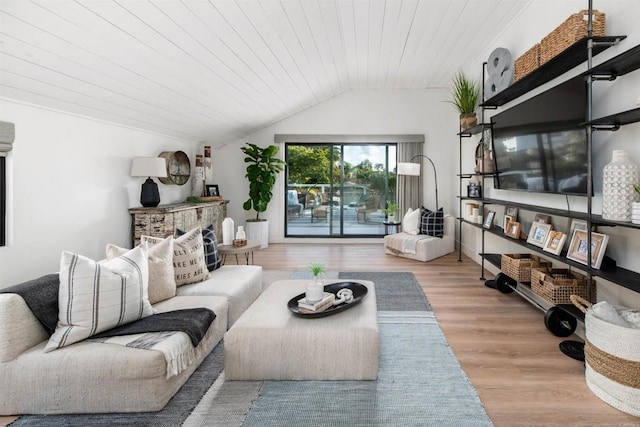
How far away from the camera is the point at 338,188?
7.46m

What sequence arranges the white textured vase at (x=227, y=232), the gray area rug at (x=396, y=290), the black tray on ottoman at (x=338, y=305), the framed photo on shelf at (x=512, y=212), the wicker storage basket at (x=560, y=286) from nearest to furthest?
the black tray on ottoman at (x=338, y=305) → the wicker storage basket at (x=560, y=286) → the gray area rug at (x=396, y=290) → the framed photo on shelf at (x=512, y=212) → the white textured vase at (x=227, y=232)

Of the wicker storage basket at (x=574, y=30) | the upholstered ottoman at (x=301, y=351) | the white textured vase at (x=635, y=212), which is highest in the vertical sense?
the wicker storage basket at (x=574, y=30)

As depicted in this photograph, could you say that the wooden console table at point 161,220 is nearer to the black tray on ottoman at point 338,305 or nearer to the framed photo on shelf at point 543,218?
the black tray on ottoman at point 338,305

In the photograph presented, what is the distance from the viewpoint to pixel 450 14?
393 centimetres

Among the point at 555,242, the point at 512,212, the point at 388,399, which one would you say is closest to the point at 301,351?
the point at 388,399

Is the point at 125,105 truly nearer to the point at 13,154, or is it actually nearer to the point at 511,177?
the point at 13,154

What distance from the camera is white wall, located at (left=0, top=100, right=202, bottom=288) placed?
3002 millimetres

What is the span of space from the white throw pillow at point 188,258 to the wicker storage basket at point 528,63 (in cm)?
320

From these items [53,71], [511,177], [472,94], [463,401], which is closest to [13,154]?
[53,71]

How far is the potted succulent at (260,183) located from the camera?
22.0 ft

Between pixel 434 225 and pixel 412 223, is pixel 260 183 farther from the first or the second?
pixel 434 225

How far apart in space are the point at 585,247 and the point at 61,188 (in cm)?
432

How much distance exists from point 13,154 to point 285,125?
15.7ft

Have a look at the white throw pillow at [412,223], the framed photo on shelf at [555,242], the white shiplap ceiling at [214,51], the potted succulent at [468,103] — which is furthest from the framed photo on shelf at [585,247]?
the white throw pillow at [412,223]
